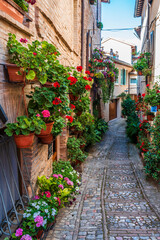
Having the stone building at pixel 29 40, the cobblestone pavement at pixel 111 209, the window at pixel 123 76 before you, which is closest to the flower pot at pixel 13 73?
the stone building at pixel 29 40

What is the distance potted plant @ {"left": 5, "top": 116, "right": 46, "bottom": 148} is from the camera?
104 inches

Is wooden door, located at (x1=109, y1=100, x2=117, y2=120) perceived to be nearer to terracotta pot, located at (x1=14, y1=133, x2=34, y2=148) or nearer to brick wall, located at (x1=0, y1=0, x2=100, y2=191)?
brick wall, located at (x1=0, y1=0, x2=100, y2=191)

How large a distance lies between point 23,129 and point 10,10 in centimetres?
151

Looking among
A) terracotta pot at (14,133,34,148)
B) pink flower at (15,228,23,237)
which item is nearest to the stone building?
terracotta pot at (14,133,34,148)

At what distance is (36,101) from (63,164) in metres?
2.91

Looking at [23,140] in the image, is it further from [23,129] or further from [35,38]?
[35,38]

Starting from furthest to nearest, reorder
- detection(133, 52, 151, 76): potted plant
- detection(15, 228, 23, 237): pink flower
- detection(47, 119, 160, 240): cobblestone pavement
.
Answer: detection(133, 52, 151, 76): potted plant < detection(47, 119, 160, 240): cobblestone pavement < detection(15, 228, 23, 237): pink flower

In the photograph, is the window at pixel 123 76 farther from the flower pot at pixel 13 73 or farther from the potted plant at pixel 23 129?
the flower pot at pixel 13 73

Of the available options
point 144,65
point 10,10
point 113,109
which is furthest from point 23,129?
point 113,109

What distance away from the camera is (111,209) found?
4.79 metres

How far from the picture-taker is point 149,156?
20.6 ft

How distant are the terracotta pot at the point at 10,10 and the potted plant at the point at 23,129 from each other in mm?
1310

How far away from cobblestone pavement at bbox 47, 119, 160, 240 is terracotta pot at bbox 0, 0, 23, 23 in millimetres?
3589

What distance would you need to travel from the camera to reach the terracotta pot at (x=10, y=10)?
8.12 ft
